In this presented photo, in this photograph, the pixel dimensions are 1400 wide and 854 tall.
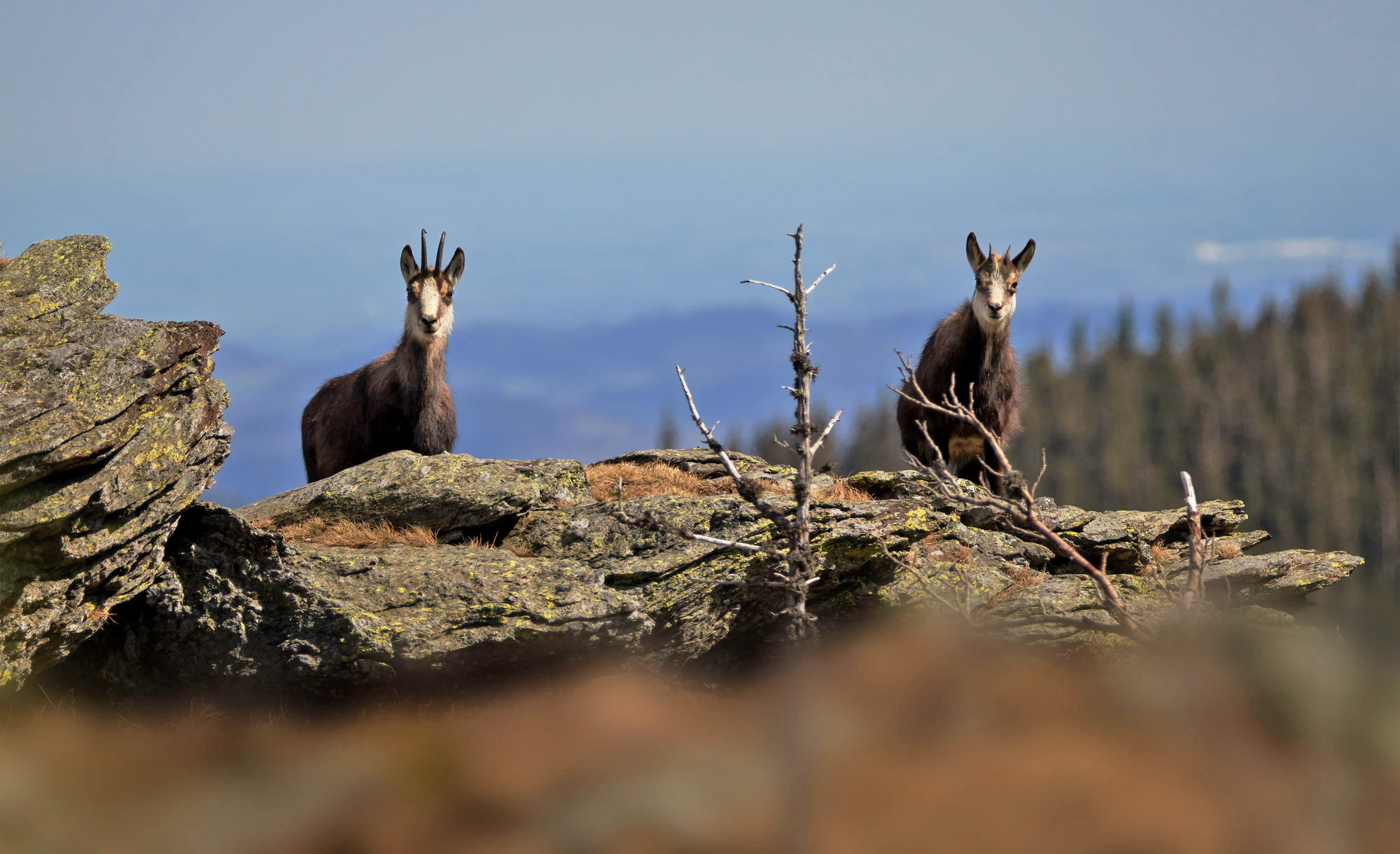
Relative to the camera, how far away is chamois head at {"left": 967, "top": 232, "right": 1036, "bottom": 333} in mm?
16234

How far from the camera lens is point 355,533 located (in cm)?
1398

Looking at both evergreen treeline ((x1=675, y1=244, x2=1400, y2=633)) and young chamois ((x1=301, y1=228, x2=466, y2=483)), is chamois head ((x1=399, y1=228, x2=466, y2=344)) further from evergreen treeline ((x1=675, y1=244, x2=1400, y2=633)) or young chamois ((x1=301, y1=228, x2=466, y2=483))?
evergreen treeline ((x1=675, y1=244, x2=1400, y2=633))

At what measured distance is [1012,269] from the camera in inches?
650

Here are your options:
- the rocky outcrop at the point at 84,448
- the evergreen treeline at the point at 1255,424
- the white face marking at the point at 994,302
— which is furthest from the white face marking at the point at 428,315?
the evergreen treeline at the point at 1255,424

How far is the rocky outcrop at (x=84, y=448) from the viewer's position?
9.86 m

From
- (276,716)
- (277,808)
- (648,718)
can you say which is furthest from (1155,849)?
(276,716)

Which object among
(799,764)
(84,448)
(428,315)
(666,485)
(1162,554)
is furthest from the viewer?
(666,485)

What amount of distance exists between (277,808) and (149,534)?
3180mm

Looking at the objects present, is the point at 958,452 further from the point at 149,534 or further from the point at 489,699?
the point at 149,534

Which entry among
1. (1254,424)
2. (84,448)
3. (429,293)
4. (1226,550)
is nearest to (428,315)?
(429,293)

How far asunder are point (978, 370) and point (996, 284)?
1.50m

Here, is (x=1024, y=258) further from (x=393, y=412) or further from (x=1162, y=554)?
(x=393, y=412)

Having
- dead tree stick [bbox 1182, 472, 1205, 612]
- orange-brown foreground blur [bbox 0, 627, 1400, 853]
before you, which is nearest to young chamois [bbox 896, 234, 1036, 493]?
orange-brown foreground blur [bbox 0, 627, 1400, 853]

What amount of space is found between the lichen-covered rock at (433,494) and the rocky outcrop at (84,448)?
2.55 meters
